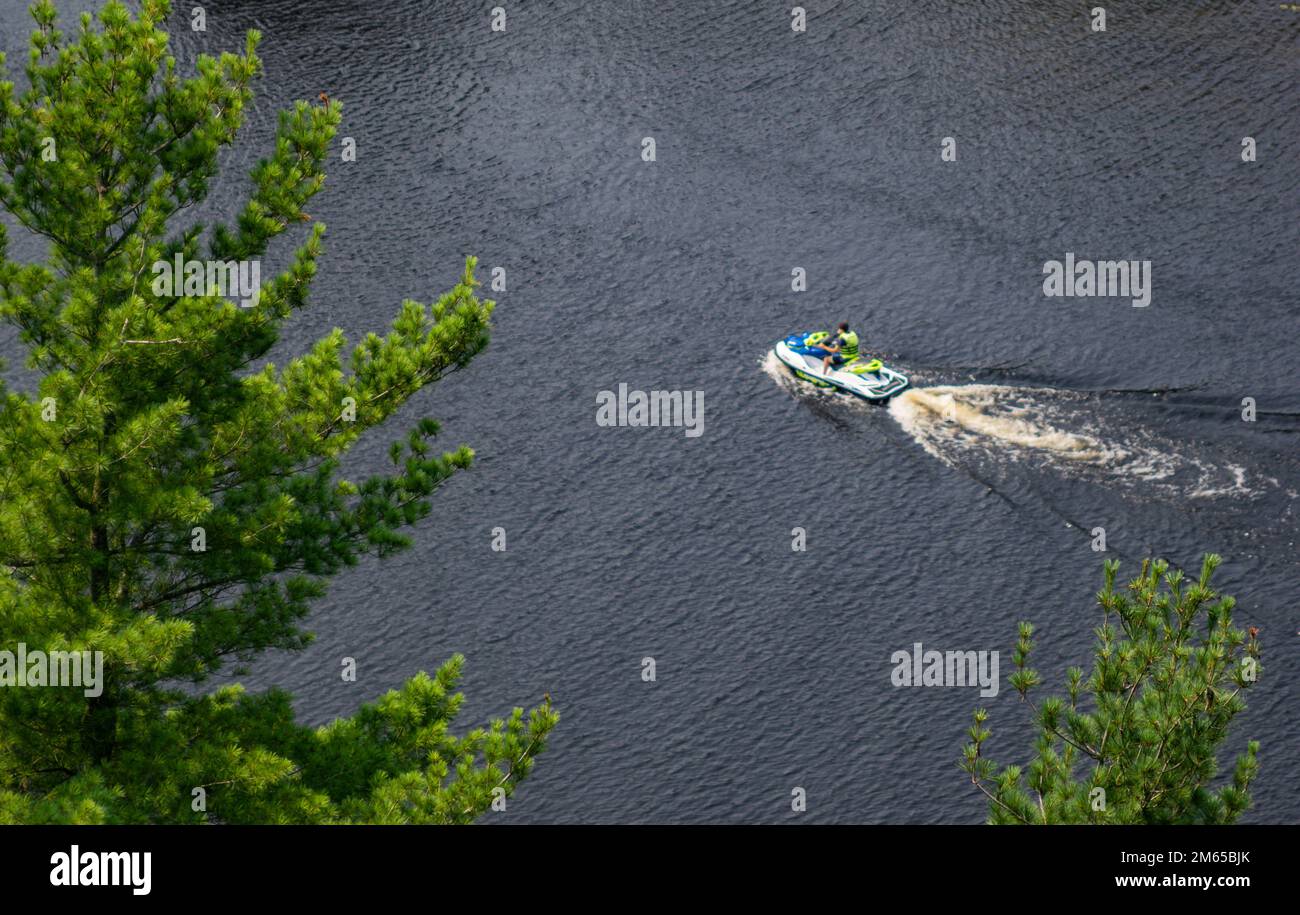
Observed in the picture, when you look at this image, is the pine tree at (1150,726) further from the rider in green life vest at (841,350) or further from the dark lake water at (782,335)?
the rider in green life vest at (841,350)

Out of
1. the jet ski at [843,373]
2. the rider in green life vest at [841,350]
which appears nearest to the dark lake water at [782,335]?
the jet ski at [843,373]

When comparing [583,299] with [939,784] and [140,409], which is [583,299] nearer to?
[939,784]

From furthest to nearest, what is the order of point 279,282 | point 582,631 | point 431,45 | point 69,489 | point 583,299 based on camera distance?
1. point 431,45
2. point 583,299
3. point 582,631
4. point 279,282
5. point 69,489

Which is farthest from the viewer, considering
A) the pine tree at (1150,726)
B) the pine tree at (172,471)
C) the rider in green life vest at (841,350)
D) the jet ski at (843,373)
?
the rider in green life vest at (841,350)

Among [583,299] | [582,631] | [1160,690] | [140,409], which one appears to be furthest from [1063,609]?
[140,409]

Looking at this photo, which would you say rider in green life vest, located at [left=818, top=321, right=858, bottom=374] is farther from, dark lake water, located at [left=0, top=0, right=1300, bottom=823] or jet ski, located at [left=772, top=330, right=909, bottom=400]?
dark lake water, located at [left=0, top=0, right=1300, bottom=823]

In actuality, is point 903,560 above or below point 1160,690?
above
